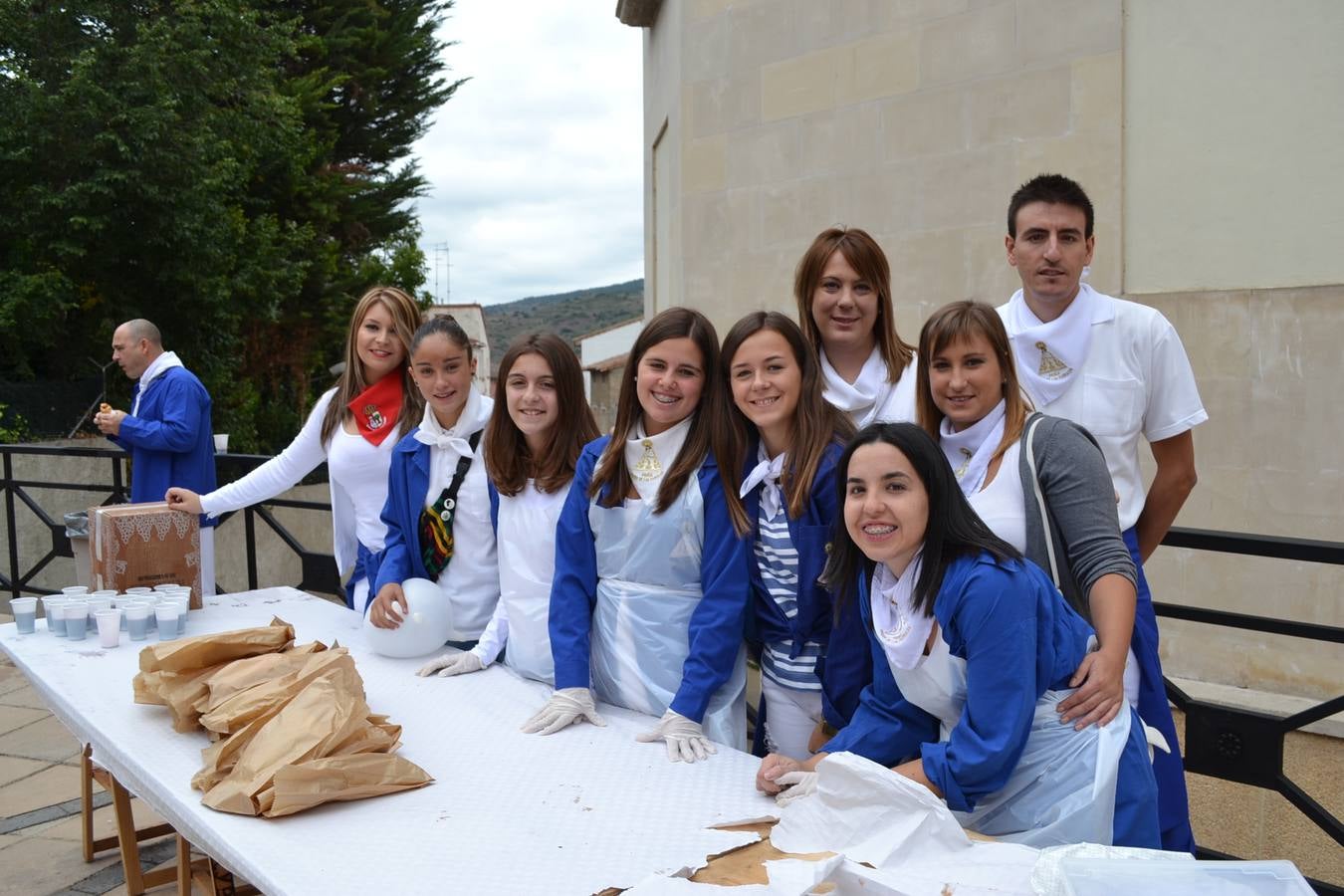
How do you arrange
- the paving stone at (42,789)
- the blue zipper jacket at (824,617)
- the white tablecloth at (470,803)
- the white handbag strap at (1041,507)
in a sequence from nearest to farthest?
the white tablecloth at (470,803), the white handbag strap at (1041,507), the blue zipper jacket at (824,617), the paving stone at (42,789)

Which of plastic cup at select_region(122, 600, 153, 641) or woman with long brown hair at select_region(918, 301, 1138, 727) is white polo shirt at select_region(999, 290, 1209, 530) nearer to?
woman with long brown hair at select_region(918, 301, 1138, 727)

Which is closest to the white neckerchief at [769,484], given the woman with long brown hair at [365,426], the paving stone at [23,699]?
the woman with long brown hair at [365,426]

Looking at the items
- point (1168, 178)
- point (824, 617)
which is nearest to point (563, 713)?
point (824, 617)

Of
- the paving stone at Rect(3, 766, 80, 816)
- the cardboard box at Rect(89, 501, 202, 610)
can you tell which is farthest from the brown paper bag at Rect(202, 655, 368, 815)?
the paving stone at Rect(3, 766, 80, 816)

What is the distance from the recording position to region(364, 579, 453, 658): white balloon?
2.78m

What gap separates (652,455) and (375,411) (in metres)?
1.35

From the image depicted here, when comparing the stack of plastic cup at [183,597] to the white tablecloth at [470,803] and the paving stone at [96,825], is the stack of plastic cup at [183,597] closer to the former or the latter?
the white tablecloth at [470,803]

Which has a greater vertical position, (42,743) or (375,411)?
(375,411)

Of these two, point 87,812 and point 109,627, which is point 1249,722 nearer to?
point 109,627

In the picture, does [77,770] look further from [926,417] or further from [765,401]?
[926,417]

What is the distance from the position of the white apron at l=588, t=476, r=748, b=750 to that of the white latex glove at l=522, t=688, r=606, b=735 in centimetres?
12

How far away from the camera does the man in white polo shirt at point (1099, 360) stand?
91.1 inches

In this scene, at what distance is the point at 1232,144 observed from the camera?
4984 millimetres

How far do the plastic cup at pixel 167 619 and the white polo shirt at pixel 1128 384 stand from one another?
8.53 feet
